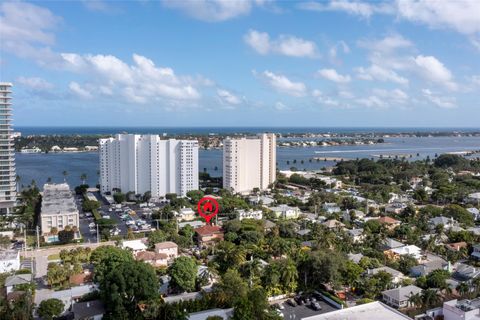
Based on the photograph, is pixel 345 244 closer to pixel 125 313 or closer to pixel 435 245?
pixel 435 245

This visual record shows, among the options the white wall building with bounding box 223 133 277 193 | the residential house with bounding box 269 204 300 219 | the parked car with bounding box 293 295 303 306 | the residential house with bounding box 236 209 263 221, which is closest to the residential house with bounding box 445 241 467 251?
the parked car with bounding box 293 295 303 306

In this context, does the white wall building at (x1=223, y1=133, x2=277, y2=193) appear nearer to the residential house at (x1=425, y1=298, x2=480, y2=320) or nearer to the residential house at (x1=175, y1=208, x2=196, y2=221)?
the residential house at (x1=175, y1=208, x2=196, y2=221)

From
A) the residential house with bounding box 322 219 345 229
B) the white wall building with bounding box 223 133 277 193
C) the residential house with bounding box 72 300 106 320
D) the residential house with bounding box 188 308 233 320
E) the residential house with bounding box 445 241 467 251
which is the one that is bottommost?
the residential house with bounding box 72 300 106 320

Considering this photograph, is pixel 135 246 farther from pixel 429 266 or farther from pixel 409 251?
pixel 429 266

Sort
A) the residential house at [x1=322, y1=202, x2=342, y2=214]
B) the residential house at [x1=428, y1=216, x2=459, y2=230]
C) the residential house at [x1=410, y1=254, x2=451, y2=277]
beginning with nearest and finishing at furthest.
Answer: the residential house at [x1=410, y1=254, x2=451, y2=277] → the residential house at [x1=428, y1=216, x2=459, y2=230] → the residential house at [x1=322, y1=202, x2=342, y2=214]

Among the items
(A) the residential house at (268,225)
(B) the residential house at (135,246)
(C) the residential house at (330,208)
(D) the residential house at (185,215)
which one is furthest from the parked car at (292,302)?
(C) the residential house at (330,208)

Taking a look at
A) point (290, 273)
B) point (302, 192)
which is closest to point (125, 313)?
point (290, 273)
